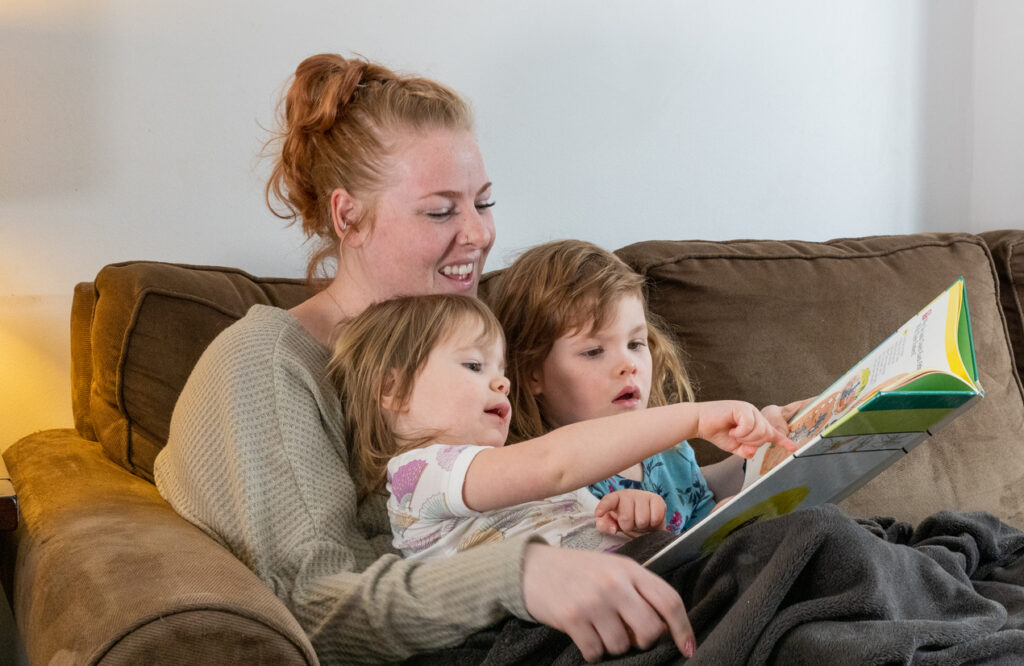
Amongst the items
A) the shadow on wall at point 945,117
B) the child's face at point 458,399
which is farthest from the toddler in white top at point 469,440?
the shadow on wall at point 945,117

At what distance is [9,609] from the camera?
5.41ft

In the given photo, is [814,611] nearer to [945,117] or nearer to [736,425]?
[736,425]

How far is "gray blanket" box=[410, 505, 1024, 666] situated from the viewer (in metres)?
0.80

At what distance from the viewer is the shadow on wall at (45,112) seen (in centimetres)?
162

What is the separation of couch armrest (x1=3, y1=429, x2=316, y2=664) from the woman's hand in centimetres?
22

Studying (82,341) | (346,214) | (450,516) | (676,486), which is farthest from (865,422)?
(82,341)

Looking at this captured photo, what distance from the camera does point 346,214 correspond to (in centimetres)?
138

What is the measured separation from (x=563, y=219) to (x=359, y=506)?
3.29 feet

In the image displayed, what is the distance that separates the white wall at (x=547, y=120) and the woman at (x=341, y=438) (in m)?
0.37

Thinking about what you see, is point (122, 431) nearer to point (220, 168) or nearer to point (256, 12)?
point (220, 168)

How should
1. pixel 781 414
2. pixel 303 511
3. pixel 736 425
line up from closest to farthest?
pixel 736 425 → pixel 303 511 → pixel 781 414

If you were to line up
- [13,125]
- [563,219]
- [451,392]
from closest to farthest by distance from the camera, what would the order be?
[451,392] → [13,125] → [563,219]

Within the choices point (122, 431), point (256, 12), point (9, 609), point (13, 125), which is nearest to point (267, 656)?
point (122, 431)

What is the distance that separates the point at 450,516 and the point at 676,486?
1.29 feet
